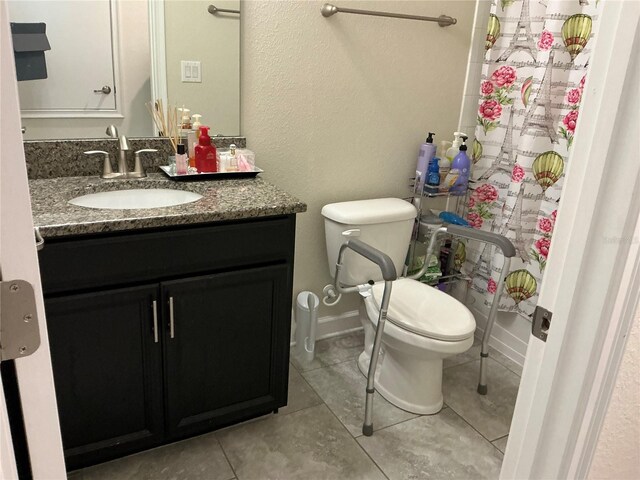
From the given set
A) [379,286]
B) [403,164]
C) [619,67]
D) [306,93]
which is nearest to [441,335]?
[379,286]

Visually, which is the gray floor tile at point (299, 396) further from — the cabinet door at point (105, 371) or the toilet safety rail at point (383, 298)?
the cabinet door at point (105, 371)

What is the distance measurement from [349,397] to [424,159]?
3.62 ft

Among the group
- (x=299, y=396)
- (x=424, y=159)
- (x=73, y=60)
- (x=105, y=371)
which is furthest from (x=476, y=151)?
(x=105, y=371)

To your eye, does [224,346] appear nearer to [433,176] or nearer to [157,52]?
[157,52]

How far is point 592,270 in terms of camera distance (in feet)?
2.23

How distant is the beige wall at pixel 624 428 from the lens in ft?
2.23

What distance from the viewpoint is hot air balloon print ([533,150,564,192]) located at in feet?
6.74

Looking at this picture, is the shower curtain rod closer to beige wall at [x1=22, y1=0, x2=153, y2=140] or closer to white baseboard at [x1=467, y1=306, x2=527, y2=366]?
beige wall at [x1=22, y1=0, x2=153, y2=140]

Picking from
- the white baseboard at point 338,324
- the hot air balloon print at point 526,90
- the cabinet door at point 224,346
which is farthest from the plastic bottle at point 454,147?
the cabinet door at point 224,346

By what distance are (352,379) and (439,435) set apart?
45cm

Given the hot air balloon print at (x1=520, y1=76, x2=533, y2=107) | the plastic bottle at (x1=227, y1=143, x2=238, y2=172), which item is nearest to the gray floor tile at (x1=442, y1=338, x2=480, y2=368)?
the hot air balloon print at (x1=520, y1=76, x2=533, y2=107)

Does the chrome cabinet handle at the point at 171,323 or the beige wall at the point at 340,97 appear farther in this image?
the beige wall at the point at 340,97

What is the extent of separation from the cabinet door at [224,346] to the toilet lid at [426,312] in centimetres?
45

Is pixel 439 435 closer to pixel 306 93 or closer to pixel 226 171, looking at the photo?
pixel 226 171
